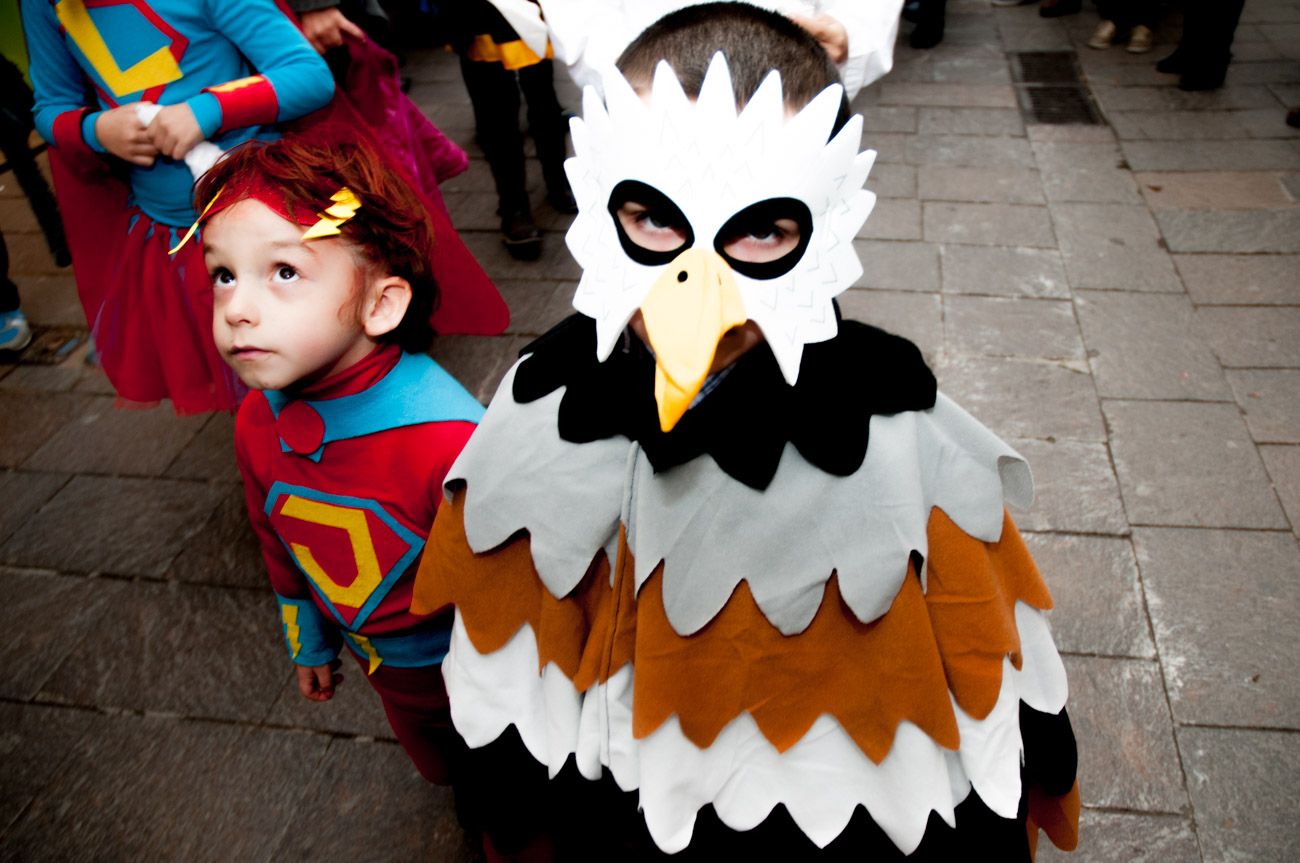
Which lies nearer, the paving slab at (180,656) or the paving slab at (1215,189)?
the paving slab at (180,656)

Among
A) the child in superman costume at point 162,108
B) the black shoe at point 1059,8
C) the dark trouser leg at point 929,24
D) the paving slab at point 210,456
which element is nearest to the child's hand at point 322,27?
Result: the child in superman costume at point 162,108

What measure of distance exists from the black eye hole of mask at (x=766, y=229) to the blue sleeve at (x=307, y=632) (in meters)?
1.01

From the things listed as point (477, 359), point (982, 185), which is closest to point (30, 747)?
point (477, 359)

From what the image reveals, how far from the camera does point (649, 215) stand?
0.89 m

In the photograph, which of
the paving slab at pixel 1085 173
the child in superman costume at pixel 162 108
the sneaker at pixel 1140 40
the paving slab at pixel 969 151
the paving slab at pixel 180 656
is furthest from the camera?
the sneaker at pixel 1140 40

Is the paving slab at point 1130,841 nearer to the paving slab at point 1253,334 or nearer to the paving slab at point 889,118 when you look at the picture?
the paving slab at point 1253,334

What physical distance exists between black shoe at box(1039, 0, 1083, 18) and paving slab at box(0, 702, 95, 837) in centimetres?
615

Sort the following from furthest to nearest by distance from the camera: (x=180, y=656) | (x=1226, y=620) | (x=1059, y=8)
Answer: (x=1059, y=8) < (x=180, y=656) < (x=1226, y=620)

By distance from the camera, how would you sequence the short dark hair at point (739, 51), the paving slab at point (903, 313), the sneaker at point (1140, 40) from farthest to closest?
the sneaker at point (1140, 40) < the paving slab at point (903, 313) < the short dark hair at point (739, 51)

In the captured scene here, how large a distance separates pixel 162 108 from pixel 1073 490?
7.59 ft

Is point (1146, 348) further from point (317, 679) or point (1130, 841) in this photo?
point (317, 679)

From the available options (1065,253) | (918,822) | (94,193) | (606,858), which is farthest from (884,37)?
(1065,253)

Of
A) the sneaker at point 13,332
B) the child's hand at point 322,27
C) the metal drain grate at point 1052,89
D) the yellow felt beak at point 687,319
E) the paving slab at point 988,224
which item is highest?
the yellow felt beak at point 687,319

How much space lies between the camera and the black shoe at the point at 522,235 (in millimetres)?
3512
